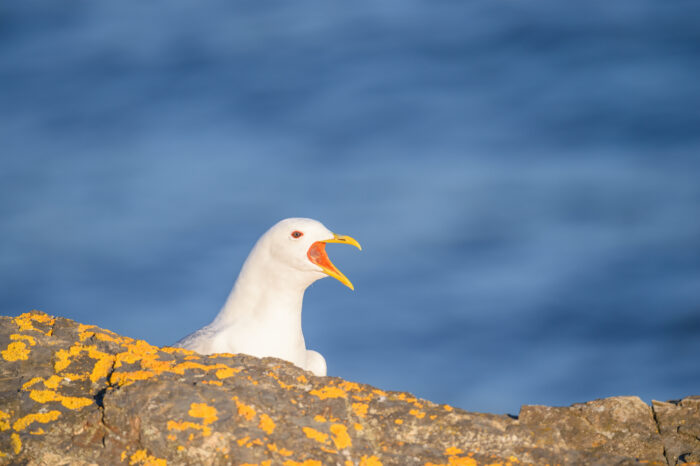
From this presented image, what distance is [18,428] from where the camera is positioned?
679 cm

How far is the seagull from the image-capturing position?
12164 mm

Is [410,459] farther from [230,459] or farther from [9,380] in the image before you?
[9,380]

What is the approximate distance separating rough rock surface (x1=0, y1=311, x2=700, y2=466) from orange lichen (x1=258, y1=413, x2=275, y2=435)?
0.01m

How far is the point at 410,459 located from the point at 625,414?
216 centimetres

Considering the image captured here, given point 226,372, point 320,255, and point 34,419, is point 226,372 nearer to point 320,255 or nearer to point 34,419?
point 34,419

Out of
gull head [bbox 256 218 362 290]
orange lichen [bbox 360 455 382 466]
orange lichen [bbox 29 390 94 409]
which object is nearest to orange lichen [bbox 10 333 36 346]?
orange lichen [bbox 29 390 94 409]

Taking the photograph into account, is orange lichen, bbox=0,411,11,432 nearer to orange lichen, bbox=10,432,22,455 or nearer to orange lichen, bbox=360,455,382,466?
orange lichen, bbox=10,432,22,455

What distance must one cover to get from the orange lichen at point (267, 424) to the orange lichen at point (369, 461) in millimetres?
773

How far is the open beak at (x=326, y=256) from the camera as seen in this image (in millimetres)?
12695

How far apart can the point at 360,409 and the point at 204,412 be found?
1387 mm

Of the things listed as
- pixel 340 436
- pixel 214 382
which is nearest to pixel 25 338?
pixel 214 382

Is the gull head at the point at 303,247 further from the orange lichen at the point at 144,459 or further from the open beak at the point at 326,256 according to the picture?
the orange lichen at the point at 144,459

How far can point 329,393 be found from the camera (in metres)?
7.32

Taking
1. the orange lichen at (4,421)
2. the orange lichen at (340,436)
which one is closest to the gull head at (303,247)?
the orange lichen at (340,436)
